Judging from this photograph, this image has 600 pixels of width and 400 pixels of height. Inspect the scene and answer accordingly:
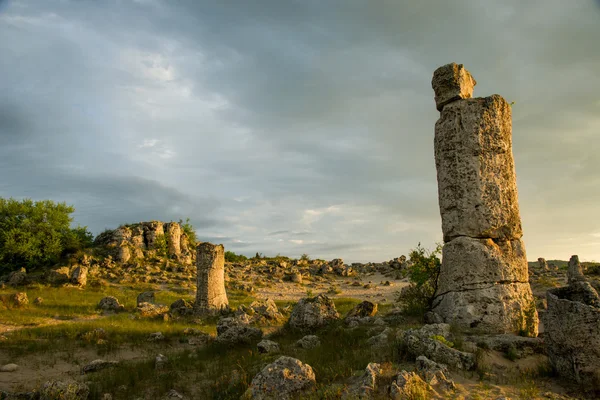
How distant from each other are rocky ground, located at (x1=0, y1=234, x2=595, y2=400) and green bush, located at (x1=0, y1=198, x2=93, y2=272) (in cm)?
831

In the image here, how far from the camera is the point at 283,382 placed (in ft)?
21.1

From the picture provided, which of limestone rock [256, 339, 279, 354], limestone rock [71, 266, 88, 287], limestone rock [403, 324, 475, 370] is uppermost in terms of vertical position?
limestone rock [71, 266, 88, 287]

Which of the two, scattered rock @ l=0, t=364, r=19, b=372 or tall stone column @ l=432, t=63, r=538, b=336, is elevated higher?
tall stone column @ l=432, t=63, r=538, b=336

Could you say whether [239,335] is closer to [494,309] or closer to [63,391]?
[63,391]

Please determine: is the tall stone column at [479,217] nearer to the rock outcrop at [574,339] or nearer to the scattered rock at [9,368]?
the rock outcrop at [574,339]

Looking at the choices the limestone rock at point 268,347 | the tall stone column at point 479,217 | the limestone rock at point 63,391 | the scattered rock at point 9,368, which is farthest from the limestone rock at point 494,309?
the scattered rock at point 9,368

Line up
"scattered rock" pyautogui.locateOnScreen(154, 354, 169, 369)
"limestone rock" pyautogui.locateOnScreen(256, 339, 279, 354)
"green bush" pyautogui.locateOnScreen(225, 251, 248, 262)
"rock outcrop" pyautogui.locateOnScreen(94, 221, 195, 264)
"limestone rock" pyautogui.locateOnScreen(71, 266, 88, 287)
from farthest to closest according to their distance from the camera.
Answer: "green bush" pyautogui.locateOnScreen(225, 251, 248, 262) < "rock outcrop" pyautogui.locateOnScreen(94, 221, 195, 264) < "limestone rock" pyautogui.locateOnScreen(71, 266, 88, 287) < "scattered rock" pyautogui.locateOnScreen(154, 354, 169, 369) < "limestone rock" pyautogui.locateOnScreen(256, 339, 279, 354)

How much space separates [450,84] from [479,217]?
12.3 ft

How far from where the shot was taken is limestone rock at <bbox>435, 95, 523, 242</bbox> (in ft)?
33.2

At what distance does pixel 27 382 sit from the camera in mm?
9562

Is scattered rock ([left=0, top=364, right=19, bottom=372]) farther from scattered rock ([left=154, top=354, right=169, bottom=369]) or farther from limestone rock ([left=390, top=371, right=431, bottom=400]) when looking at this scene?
limestone rock ([left=390, top=371, right=431, bottom=400])

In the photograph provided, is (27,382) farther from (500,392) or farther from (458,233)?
(458,233)

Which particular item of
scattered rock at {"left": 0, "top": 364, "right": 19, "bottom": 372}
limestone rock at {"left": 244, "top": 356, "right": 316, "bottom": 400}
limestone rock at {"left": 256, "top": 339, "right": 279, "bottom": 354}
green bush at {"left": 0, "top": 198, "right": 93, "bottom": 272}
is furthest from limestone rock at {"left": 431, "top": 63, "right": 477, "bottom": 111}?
green bush at {"left": 0, "top": 198, "right": 93, "bottom": 272}

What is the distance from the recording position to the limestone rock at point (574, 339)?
20.6ft
